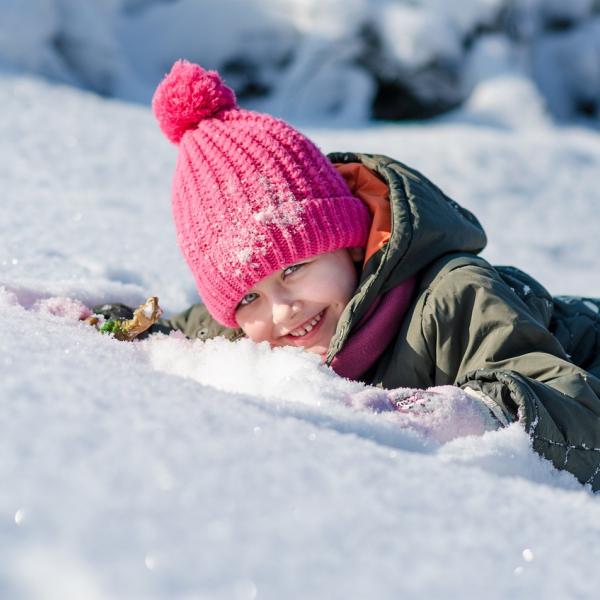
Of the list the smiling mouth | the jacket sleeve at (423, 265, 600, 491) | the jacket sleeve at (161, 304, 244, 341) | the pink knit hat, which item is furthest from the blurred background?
the jacket sleeve at (423, 265, 600, 491)

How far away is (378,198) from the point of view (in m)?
1.59

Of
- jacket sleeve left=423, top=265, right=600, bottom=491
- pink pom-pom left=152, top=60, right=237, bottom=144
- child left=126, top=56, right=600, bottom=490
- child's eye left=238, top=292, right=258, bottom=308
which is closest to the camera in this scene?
jacket sleeve left=423, top=265, right=600, bottom=491

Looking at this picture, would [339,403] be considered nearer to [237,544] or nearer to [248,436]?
[248,436]

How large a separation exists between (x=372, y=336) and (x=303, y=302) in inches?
5.6

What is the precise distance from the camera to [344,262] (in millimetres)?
1537

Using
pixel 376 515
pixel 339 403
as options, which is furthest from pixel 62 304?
pixel 376 515

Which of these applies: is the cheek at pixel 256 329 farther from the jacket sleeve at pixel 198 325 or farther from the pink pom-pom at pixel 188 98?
the pink pom-pom at pixel 188 98

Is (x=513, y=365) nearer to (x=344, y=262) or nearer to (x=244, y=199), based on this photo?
(x=344, y=262)

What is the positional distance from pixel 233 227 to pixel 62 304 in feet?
1.33

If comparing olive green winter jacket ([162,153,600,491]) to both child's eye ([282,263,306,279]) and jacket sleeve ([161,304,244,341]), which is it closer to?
jacket sleeve ([161,304,244,341])

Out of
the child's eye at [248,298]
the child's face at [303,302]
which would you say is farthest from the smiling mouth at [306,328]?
the child's eye at [248,298]

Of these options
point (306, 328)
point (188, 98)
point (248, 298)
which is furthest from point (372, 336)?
point (188, 98)

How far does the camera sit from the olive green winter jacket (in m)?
1.06

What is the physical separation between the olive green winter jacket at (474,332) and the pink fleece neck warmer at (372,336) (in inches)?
0.7
